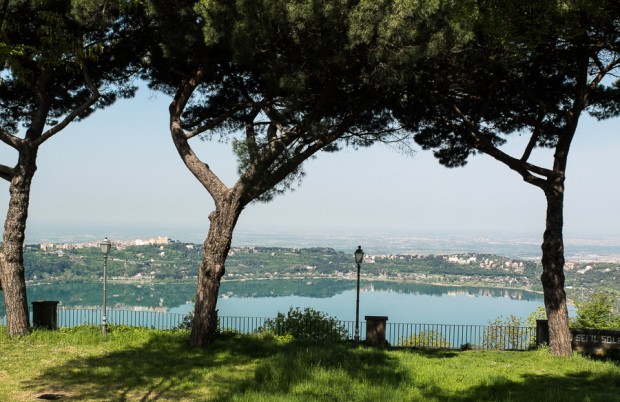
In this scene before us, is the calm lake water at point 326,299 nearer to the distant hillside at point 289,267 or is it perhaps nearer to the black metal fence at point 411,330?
the distant hillside at point 289,267

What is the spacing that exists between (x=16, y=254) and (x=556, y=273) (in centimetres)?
1313

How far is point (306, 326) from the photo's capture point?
1536 cm

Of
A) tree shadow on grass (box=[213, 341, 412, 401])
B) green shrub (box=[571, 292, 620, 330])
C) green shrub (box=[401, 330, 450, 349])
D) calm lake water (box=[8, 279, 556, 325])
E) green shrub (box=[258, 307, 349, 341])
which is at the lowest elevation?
calm lake water (box=[8, 279, 556, 325])

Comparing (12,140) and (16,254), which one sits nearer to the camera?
(16,254)

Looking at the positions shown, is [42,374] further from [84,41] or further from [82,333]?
[84,41]

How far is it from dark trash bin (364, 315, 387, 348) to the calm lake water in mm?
55873

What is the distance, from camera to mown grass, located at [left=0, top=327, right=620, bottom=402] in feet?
27.9

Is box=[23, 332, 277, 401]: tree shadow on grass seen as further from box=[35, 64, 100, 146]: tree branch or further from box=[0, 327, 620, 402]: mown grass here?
box=[35, 64, 100, 146]: tree branch

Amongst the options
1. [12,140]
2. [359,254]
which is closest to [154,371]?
[359,254]

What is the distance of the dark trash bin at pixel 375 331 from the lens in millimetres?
14797

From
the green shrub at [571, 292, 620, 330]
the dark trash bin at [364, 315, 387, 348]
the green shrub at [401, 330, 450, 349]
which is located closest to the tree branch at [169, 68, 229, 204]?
the dark trash bin at [364, 315, 387, 348]

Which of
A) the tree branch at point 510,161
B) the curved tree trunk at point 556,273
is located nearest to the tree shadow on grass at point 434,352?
the curved tree trunk at point 556,273

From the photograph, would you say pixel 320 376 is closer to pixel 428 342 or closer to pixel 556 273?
pixel 556 273

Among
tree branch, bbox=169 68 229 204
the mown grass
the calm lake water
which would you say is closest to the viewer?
the mown grass
